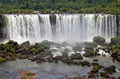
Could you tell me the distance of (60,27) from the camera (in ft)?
215

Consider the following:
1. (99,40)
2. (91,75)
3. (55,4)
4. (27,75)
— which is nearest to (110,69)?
(91,75)

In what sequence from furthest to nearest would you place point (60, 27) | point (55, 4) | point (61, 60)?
point (55, 4) < point (60, 27) < point (61, 60)

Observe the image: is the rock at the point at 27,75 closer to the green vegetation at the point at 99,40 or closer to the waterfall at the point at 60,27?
the green vegetation at the point at 99,40

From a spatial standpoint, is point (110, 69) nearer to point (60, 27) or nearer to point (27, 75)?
point (27, 75)

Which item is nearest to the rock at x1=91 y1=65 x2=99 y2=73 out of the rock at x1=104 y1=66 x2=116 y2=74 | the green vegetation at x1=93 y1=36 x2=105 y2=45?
the rock at x1=104 y1=66 x2=116 y2=74

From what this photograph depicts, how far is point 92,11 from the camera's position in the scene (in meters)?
73.3

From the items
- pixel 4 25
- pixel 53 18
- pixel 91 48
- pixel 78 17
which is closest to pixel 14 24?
pixel 4 25

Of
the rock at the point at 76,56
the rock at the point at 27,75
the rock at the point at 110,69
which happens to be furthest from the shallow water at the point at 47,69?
the rock at the point at 76,56

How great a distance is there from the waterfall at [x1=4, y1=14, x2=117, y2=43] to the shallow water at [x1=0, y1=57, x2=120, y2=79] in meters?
12.7

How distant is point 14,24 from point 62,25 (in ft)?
27.3

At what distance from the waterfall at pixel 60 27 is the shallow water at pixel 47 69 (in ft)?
41.8

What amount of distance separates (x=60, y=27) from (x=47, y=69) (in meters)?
18.3

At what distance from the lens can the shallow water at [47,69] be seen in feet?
150

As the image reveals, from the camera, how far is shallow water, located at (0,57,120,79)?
45.8 meters
